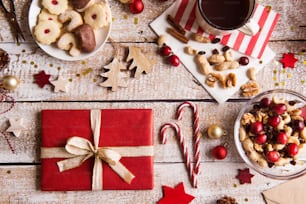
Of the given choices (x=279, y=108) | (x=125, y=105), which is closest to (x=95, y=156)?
(x=125, y=105)

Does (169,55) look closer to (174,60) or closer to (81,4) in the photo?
(174,60)

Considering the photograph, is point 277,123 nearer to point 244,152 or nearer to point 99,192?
point 244,152

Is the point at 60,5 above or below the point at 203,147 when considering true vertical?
above

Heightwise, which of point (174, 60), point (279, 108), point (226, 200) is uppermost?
point (174, 60)

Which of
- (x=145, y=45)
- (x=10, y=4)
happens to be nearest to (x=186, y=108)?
(x=145, y=45)

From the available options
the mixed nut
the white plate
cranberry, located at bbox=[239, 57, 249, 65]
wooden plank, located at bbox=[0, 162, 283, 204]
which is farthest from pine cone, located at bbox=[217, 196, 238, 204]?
the white plate

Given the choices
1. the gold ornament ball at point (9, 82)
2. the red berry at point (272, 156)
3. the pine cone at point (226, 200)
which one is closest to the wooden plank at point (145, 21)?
the gold ornament ball at point (9, 82)

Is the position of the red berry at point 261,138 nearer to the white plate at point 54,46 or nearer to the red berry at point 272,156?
the red berry at point 272,156
